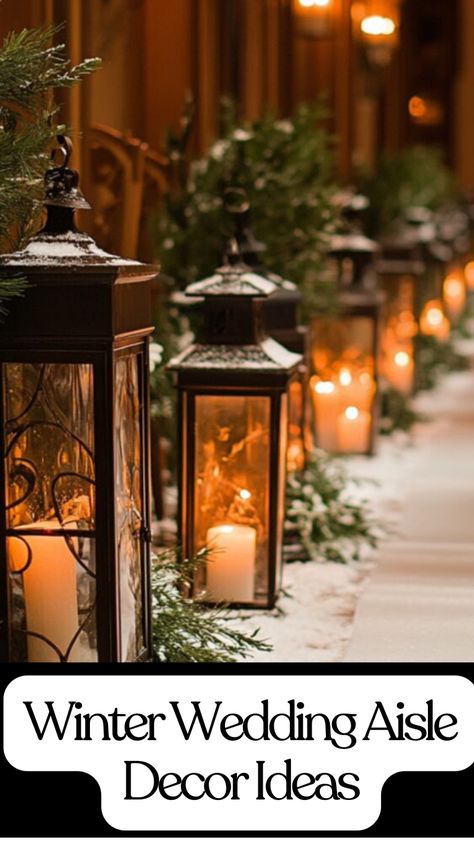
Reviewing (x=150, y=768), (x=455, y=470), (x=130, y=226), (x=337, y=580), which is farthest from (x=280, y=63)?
(x=150, y=768)

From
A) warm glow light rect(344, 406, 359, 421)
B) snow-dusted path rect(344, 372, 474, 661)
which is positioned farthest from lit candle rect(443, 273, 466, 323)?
warm glow light rect(344, 406, 359, 421)

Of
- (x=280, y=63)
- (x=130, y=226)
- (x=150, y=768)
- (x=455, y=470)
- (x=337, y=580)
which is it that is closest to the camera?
(x=150, y=768)

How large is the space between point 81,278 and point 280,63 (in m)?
9.63

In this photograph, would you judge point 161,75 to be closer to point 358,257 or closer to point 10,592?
point 358,257

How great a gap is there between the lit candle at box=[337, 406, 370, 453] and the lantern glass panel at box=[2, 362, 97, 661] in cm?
492

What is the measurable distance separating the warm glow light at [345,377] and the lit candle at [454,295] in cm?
777

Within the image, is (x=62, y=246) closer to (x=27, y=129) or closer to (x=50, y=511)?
(x=27, y=129)

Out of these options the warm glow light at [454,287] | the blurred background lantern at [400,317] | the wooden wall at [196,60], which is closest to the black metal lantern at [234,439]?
the wooden wall at [196,60]

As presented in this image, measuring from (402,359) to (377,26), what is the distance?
12.9 ft

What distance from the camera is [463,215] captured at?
20.4 m

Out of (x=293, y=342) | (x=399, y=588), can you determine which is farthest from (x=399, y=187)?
(x=399, y=588)

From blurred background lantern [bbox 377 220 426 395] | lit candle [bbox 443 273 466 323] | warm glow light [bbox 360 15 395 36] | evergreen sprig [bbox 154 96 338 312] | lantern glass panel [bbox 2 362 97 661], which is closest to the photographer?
lantern glass panel [bbox 2 362 97 661]

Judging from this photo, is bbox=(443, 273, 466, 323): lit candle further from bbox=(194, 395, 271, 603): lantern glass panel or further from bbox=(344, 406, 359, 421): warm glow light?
bbox=(194, 395, 271, 603): lantern glass panel

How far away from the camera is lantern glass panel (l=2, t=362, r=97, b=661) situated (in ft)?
12.4
